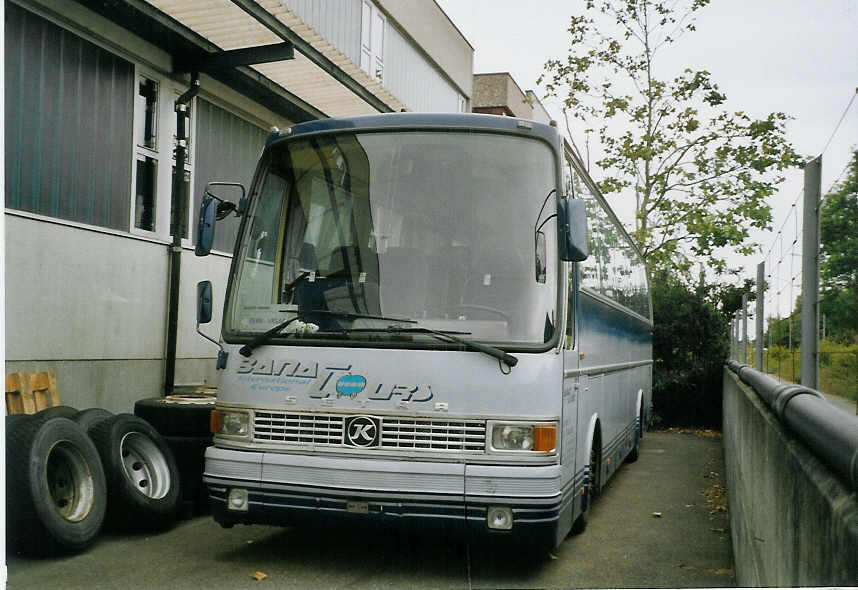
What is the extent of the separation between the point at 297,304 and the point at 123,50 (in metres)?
5.08

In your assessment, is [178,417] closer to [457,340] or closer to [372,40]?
[457,340]

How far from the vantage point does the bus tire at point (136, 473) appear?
710 centimetres

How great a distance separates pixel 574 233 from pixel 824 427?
349 centimetres

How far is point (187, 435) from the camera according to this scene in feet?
26.7

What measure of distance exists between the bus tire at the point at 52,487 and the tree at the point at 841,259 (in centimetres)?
485

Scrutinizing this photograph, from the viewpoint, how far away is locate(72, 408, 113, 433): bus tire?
7350 millimetres

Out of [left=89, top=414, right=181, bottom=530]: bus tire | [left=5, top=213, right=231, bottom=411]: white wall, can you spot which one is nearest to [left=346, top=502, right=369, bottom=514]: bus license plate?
[left=89, top=414, right=181, bottom=530]: bus tire

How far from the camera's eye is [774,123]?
290 inches

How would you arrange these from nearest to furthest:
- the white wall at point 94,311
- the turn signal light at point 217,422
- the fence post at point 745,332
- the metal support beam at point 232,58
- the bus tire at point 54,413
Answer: the turn signal light at point 217,422, the bus tire at point 54,413, the white wall at point 94,311, the metal support beam at point 232,58, the fence post at point 745,332

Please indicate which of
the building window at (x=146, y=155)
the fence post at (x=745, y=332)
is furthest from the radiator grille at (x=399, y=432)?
the fence post at (x=745, y=332)

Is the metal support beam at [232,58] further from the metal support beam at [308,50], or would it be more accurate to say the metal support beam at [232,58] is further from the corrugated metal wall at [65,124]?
the corrugated metal wall at [65,124]

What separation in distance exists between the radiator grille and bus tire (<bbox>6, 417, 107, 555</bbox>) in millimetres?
1531

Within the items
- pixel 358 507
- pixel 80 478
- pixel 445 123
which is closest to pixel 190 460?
pixel 80 478

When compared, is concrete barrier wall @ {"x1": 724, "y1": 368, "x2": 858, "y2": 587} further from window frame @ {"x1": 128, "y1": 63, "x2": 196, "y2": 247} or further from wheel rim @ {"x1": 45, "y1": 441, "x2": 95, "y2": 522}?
window frame @ {"x1": 128, "y1": 63, "x2": 196, "y2": 247}
